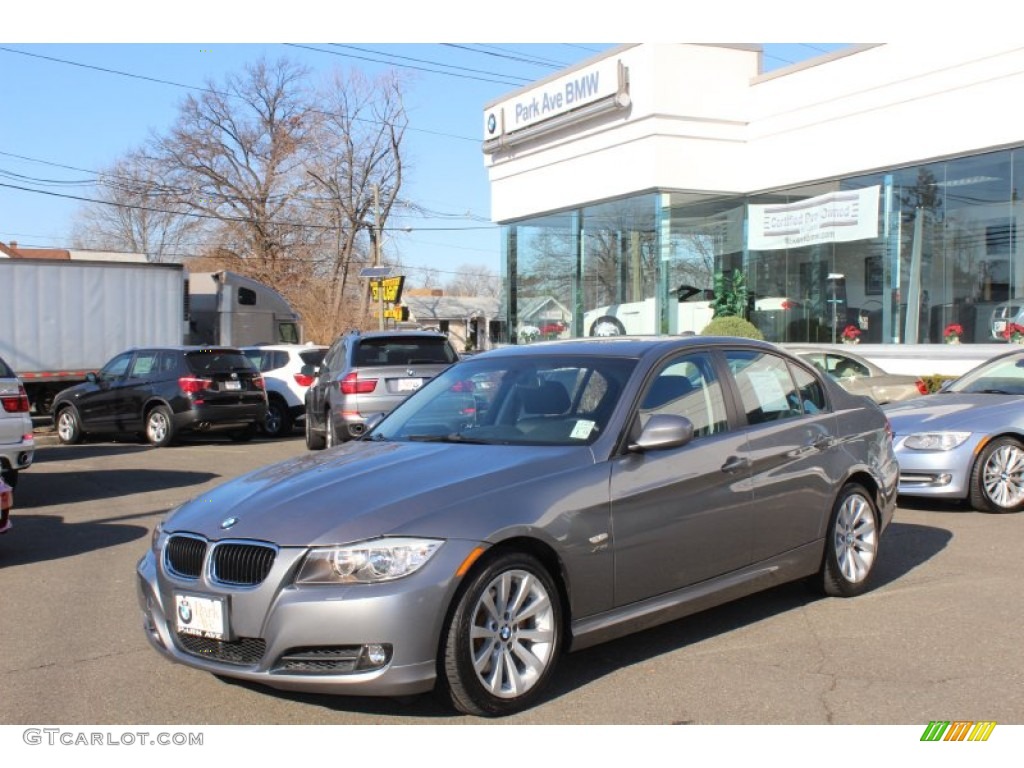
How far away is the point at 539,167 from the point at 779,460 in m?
21.7

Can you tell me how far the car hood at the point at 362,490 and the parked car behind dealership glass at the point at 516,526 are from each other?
0.01 metres

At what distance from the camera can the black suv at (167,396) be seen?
56.4 ft

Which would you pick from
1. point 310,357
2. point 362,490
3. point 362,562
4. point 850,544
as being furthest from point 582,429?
point 310,357

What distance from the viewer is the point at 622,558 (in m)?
5.03

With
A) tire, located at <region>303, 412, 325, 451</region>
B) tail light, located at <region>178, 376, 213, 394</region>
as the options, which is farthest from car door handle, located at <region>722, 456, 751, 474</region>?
tail light, located at <region>178, 376, 213, 394</region>

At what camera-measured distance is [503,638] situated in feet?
14.9

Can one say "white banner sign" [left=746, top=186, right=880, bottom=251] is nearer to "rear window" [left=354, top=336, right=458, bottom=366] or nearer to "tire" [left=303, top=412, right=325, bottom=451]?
"rear window" [left=354, top=336, right=458, bottom=366]

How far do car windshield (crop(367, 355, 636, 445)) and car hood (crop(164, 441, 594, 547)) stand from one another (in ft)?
0.61

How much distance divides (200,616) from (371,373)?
9610 mm

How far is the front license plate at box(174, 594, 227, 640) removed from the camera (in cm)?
444

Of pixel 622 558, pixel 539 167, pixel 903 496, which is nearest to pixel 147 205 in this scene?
pixel 539 167

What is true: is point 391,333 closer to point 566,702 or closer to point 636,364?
point 636,364

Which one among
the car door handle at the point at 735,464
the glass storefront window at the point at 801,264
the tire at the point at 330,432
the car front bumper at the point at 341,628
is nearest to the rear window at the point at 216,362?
the tire at the point at 330,432

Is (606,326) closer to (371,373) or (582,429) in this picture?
(371,373)
